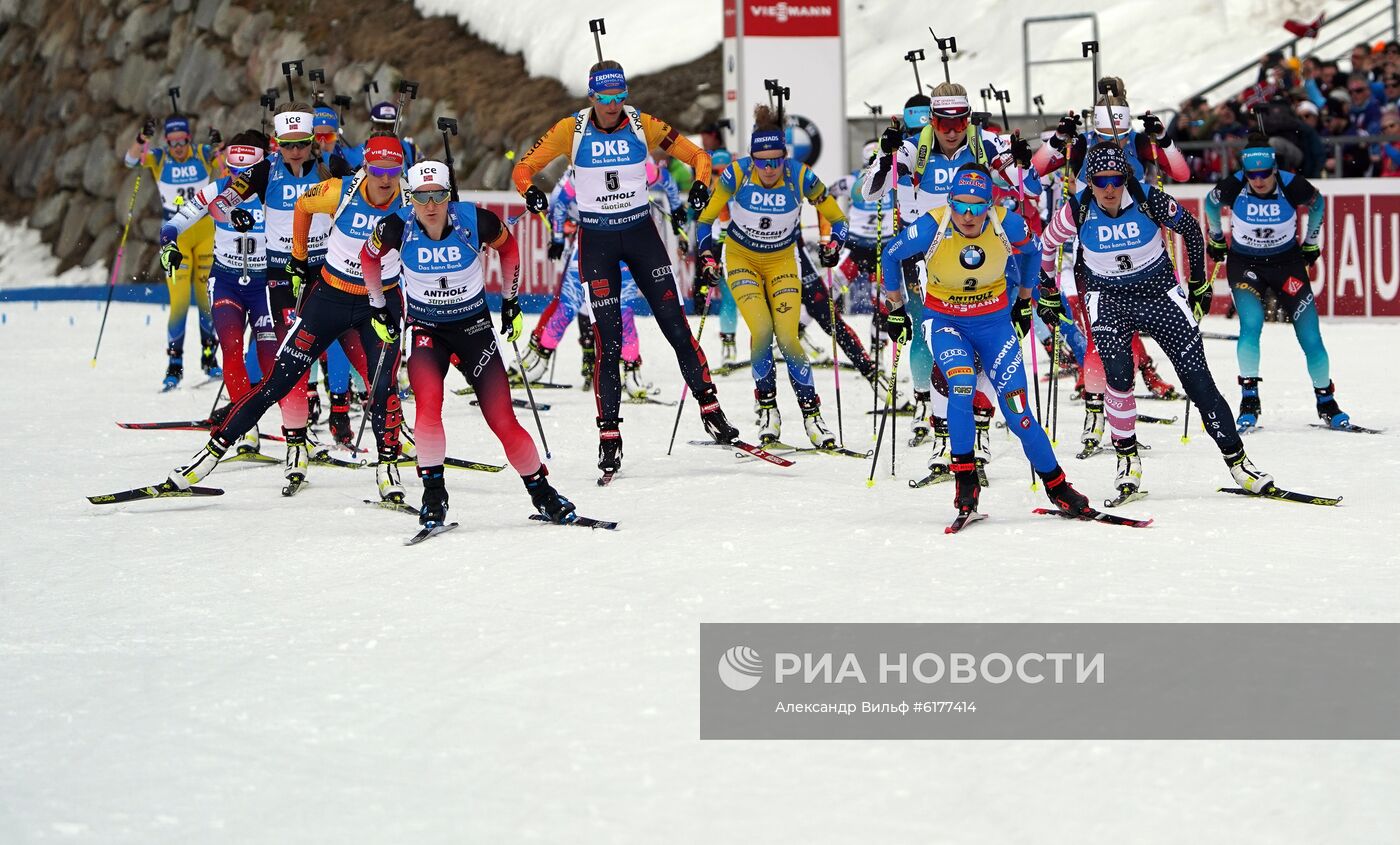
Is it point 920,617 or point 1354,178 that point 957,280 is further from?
point 1354,178

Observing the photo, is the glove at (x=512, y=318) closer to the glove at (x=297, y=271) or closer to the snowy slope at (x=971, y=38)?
the glove at (x=297, y=271)

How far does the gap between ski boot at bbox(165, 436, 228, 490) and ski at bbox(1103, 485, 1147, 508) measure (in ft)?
16.4

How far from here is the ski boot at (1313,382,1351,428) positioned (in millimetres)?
12117

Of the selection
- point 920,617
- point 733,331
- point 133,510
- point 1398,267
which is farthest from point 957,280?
point 1398,267

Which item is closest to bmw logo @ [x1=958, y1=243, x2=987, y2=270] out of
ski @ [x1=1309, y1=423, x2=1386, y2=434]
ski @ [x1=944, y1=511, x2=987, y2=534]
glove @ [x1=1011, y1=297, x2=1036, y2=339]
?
glove @ [x1=1011, y1=297, x2=1036, y2=339]

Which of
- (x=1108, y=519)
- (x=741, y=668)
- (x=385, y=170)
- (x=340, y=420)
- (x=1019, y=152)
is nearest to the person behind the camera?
(x=741, y=668)

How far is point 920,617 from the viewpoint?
6730 millimetres

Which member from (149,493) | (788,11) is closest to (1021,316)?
(149,493)

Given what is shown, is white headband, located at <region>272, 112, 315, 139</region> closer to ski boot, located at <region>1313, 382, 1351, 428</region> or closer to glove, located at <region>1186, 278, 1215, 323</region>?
glove, located at <region>1186, 278, 1215, 323</region>

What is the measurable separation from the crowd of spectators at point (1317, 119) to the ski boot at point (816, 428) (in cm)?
898

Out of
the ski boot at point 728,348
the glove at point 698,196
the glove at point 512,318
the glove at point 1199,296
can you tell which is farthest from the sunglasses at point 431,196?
the ski boot at point 728,348

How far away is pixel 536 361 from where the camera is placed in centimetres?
1581

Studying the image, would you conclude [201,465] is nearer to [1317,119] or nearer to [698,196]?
[698,196]

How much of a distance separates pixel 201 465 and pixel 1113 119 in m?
5.63
